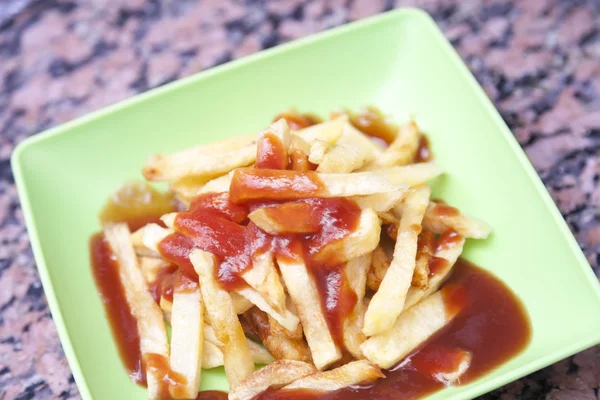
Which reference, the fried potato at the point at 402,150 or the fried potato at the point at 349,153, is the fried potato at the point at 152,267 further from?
the fried potato at the point at 402,150

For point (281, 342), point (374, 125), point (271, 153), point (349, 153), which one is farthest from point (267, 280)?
point (374, 125)

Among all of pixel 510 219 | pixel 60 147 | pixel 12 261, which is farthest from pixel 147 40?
pixel 510 219

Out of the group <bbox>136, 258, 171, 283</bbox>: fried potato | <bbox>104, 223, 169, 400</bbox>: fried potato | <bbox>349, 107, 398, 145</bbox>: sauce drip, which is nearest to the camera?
<bbox>104, 223, 169, 400</bbox>: fried potato

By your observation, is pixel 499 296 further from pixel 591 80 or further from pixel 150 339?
pixel 591 80

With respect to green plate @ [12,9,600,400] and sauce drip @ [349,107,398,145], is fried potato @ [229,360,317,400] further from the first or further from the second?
sauce drip @ [349,107,398,145]

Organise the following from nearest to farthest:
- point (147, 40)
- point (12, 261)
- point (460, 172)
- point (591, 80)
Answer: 1. point (460, 172)
2. point (12, 261)
3. point (591, 80)
4. point (147, 40)

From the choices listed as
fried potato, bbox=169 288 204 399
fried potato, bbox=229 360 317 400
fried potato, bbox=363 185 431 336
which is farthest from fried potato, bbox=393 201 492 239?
fried potato, bbox=169 288 204 399

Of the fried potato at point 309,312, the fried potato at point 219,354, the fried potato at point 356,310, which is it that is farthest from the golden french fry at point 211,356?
the fried potato at point 356,310
